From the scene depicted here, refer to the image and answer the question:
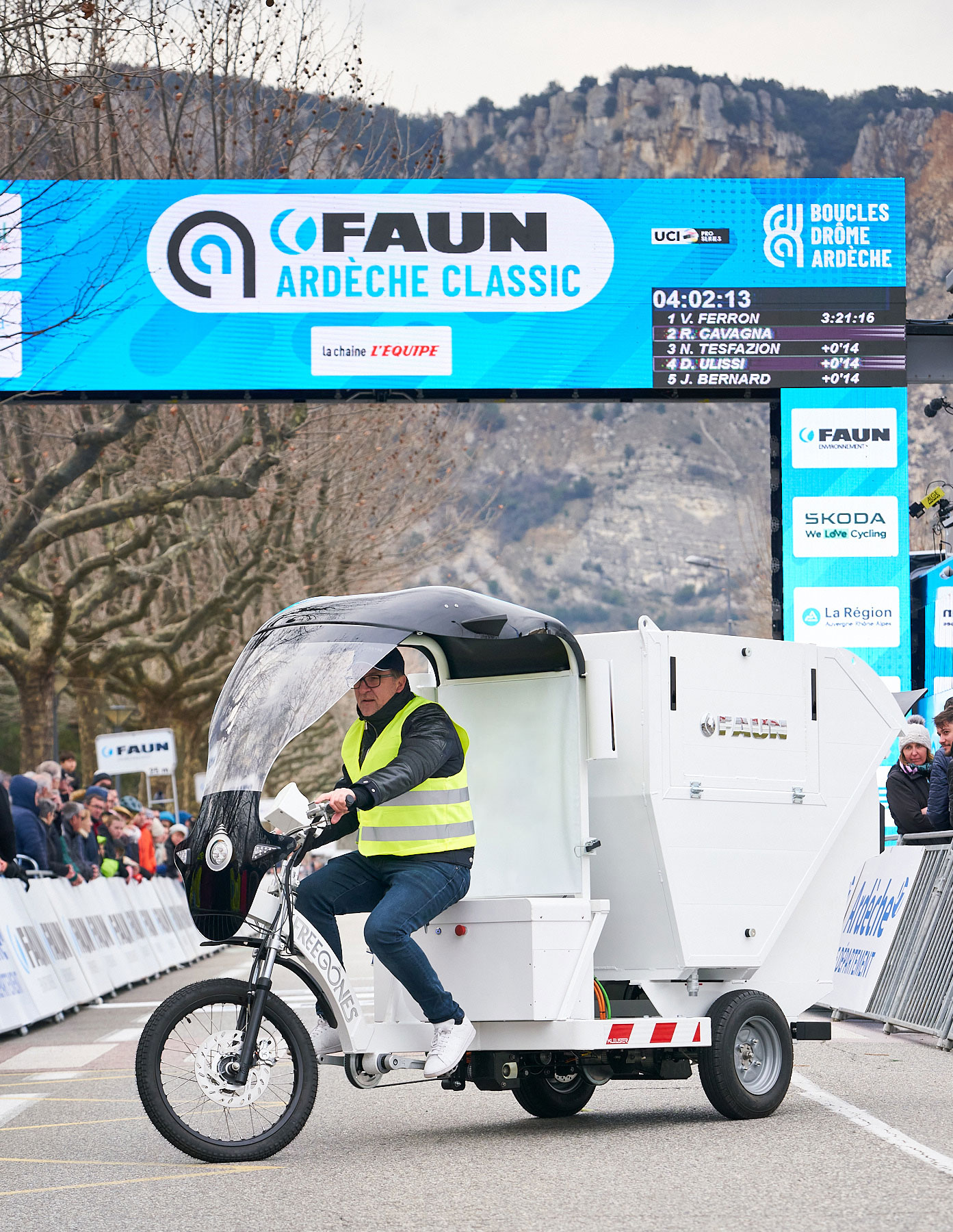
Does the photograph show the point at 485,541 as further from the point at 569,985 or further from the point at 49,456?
the point at 569,985

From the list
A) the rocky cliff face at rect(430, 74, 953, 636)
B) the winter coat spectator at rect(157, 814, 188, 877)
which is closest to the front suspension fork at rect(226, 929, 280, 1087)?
the winter coat spectator at rect(157, 814, 188, 877)

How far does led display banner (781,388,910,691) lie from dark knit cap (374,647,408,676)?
40.3 ft

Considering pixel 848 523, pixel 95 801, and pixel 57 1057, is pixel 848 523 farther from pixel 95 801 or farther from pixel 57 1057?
pixel 57 1057

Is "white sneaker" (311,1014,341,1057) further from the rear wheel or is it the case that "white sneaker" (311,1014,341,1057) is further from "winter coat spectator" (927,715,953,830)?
"winter coat spectator" (927,715,953,830)

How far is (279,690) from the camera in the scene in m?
7.43

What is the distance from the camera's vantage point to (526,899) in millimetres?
7973

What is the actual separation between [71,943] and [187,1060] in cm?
973

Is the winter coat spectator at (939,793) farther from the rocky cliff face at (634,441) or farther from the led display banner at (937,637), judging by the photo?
the rocky cliff face at (634,441)

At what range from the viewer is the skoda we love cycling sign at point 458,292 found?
810 inches

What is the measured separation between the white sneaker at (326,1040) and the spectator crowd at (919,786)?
22.0 ft

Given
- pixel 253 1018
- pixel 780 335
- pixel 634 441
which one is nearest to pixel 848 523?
pixel 780 335

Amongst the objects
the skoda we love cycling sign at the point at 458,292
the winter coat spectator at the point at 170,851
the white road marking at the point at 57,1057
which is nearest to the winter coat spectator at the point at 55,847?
the white road marking at the point at 57,1057

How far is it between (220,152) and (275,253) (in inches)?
313

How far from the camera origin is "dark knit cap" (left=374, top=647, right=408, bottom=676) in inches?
307
